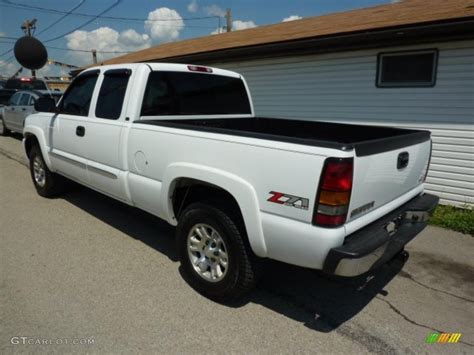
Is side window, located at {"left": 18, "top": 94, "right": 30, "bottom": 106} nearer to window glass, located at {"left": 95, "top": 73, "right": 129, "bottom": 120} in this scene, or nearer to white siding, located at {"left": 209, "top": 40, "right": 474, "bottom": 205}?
white siding, located at {"left": 209, "top": 40, "right": 474, "bottom": 205}

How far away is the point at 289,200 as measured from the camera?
2.43m

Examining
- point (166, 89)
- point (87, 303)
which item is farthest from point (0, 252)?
point (166, 89)

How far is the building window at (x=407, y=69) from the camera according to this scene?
6062 mm

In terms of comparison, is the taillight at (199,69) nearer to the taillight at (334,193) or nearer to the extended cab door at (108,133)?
the extended cab door at (108,133)

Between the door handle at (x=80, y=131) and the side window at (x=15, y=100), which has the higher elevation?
the side window at (x=15, y=100)

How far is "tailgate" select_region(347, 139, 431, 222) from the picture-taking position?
2.44 meters

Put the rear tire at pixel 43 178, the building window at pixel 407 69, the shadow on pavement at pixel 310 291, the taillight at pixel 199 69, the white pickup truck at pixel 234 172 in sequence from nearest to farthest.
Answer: the white pickup truck at pixel 234 172 < the shadow on pavement at pixel 310 291 < the taillight at pixel 199 69 < the rear tire at pixel 43 178 < the building window at pixel 407 69

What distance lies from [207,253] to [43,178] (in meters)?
3.98

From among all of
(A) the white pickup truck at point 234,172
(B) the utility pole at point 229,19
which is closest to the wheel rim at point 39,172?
(A) the white pickup truck at point 234,172

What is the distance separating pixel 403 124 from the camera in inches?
254

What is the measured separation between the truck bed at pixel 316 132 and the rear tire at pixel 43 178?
289 centimetres

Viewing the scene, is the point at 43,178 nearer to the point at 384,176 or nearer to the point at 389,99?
the point at 384,176

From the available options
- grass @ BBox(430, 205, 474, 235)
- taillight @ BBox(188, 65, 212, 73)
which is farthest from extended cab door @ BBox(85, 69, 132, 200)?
grass @ BBox(430, 205, 474, 235)

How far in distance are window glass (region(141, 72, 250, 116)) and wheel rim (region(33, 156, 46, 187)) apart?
116 inches
